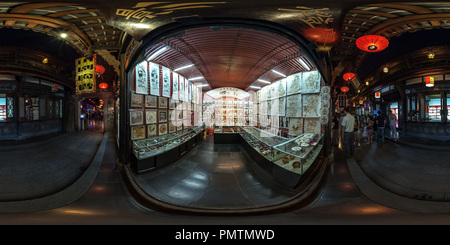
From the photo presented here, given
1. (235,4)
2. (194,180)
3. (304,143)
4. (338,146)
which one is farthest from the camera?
(338,146)

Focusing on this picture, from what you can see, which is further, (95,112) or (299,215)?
(95,112)

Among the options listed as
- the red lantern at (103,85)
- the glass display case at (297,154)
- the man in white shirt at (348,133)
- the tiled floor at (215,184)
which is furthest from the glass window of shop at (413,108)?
the red lantern at (103,85)

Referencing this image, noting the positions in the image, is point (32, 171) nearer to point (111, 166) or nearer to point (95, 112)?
point (111, 166)

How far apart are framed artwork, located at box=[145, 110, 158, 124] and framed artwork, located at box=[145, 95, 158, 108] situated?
0.10m

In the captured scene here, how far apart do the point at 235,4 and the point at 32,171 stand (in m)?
A: 2.68

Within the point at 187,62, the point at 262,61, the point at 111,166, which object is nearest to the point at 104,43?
the point at 187,62

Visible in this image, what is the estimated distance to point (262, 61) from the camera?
2.48 m

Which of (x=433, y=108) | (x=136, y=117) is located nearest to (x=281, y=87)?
(x=433, y=108)

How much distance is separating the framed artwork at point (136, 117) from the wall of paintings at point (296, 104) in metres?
2.49

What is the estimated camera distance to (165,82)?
8.23 feet

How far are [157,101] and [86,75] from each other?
916 mm

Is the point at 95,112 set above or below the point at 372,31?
below

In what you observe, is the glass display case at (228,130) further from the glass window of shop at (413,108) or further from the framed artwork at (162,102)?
the glass window of shop at (413,108)

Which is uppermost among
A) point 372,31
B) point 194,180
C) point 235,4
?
point 372,31
